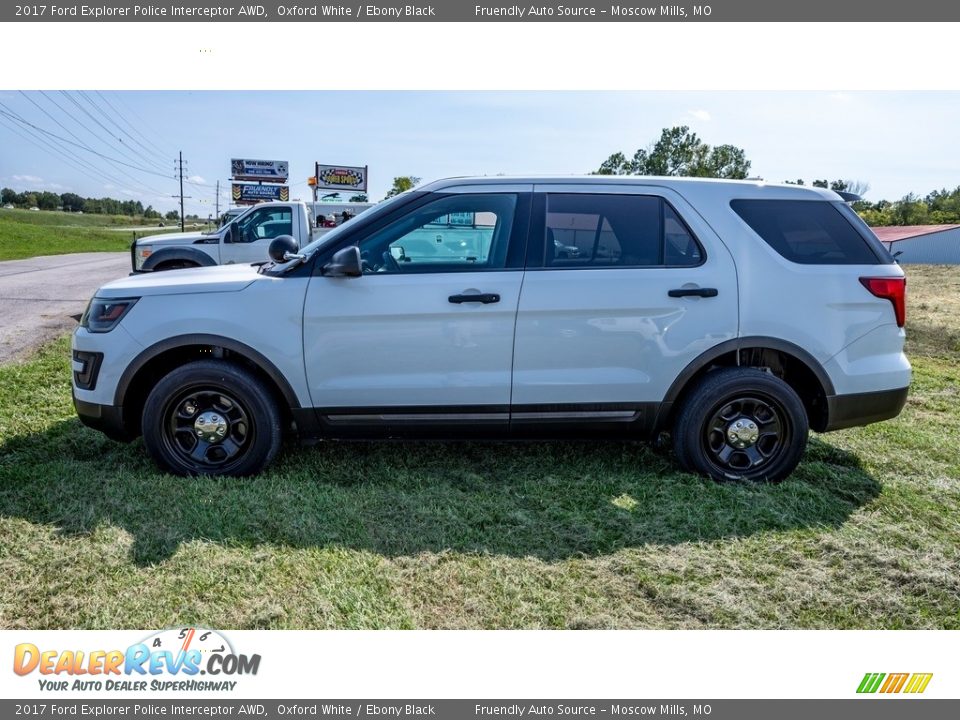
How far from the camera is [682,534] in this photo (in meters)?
3.41

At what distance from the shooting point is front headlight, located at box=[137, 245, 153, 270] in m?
10.7

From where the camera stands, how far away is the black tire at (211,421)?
12.4 feet

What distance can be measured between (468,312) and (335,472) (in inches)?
53.8

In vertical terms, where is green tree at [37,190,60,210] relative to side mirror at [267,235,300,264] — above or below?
above

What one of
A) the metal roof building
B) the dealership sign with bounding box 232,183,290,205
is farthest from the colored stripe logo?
the metal roof building

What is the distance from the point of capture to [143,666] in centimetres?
246

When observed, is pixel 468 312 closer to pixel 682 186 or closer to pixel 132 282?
pixel 682 186

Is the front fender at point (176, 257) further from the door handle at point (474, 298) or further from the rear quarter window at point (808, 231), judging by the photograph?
the rear quarter window at point (808, 231)

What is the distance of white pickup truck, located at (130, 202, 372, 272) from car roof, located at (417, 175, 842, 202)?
7479mm

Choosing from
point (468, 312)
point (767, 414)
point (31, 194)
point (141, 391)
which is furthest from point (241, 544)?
point (31, 194)

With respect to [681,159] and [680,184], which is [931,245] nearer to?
[681,159]

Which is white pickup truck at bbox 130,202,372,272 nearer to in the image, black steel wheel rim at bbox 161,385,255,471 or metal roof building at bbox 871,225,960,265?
black steel wheel rim at bbox 161,385,255,471

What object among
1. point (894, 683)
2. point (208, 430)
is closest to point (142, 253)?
point (208, 430)

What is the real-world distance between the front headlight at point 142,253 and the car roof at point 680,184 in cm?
857
